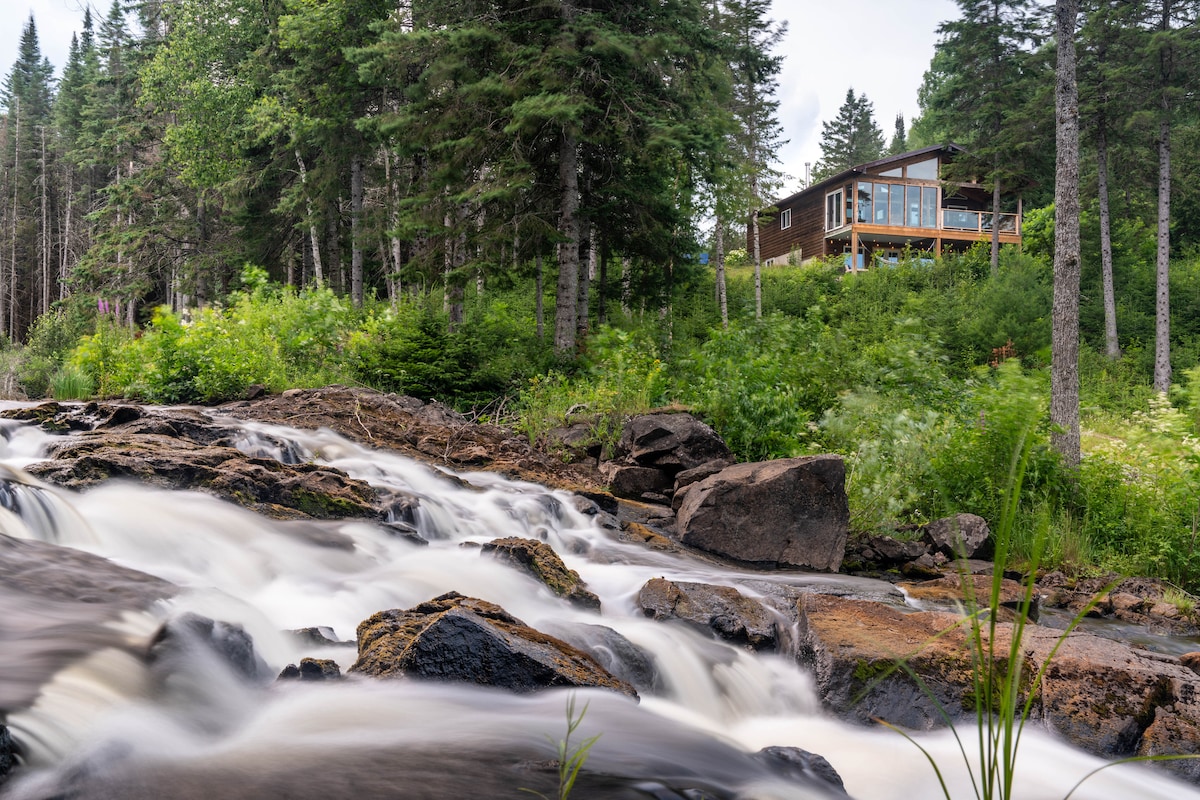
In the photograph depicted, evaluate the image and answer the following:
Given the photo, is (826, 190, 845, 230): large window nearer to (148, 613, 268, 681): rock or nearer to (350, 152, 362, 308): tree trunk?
(350, 152, 362, 308): tree trunk

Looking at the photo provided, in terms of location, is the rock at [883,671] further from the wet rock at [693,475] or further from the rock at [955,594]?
the wet rock at [693,475]

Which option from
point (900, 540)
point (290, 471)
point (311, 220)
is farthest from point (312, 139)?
point (900, 540)

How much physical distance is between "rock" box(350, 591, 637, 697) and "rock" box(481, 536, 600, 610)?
174 centimetres

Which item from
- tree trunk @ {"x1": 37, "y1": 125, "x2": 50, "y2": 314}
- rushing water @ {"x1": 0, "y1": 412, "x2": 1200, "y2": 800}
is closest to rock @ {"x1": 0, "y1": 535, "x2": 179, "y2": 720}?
rushing water @ {"x1": 0, "y1": 412, "x2": 1200, "y2": 800}

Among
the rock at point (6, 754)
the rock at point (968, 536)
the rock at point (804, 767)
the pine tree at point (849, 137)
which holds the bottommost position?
the rock at point (968, 536)

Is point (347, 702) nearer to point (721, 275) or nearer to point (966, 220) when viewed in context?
point (721, 275)

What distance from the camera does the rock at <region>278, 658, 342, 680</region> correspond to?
4.11m

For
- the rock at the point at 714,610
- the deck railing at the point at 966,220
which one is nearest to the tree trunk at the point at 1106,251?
the deck railing at the point at 966,220

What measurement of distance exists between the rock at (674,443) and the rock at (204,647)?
6.96 meters

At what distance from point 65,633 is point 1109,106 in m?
31.7

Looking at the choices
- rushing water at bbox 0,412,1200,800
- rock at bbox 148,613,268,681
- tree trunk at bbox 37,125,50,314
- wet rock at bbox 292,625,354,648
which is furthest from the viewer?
tree trunk at bbox 37,125,50,314

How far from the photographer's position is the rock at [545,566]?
20.5 ft

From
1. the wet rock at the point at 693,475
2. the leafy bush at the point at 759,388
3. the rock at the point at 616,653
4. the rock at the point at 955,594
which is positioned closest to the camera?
the rock at the point at 616,653

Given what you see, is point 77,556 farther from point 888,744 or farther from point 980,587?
point 980,587
